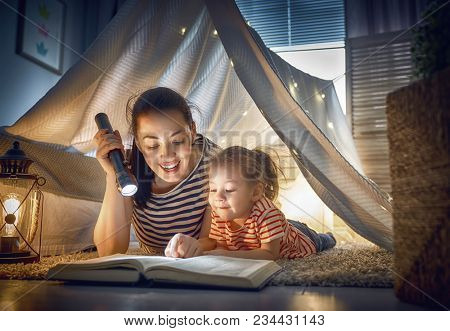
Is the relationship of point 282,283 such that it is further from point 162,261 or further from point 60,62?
point 60,62

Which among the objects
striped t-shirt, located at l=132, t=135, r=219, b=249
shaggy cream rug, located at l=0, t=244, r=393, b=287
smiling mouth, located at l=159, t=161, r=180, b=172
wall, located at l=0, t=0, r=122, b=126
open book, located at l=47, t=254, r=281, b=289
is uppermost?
wall, located at l=0, t=0, r=122, b=126

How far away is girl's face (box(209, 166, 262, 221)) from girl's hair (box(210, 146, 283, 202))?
0.06ft

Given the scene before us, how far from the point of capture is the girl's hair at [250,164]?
1248mm

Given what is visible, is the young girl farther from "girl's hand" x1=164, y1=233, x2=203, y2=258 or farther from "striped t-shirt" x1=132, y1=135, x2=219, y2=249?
"girl's hand" x1=164, y1=233, x2=203, y2=258

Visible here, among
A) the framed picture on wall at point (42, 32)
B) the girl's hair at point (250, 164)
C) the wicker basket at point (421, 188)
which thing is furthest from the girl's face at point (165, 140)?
the framed picture on wall at point (42, 32)

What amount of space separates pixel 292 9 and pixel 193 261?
7.35 ft

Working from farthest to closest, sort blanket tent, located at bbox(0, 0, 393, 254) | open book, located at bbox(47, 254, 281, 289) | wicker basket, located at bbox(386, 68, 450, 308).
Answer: blanket tent, located at bbox(0, 0, 393, 254)
open book, located at bbox(47, 254, 281, 289)
wicker basket, located at bbox(386, 68, 450, 308)

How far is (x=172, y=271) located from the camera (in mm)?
775

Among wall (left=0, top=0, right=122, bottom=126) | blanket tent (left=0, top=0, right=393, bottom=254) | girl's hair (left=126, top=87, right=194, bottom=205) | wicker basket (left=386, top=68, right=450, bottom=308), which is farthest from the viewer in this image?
wall (left=0, top=0, right=122, bottom=126)

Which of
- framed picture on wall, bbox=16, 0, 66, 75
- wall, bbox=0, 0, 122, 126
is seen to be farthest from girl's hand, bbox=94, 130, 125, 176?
framed picture on wall, bbox=16, 0, 66, 75

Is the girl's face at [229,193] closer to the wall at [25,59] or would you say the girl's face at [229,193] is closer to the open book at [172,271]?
the open book at [172,271]

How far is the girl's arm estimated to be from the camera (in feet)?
3.39

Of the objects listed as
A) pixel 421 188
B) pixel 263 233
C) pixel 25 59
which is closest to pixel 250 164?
pixel 263 233

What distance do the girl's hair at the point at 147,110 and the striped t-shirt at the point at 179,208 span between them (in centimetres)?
4
